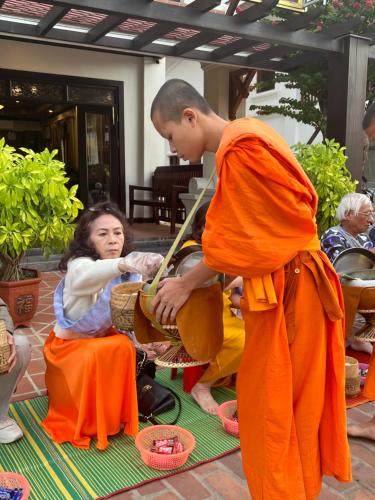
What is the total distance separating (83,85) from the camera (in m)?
8.91

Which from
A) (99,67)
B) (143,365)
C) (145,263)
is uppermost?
(99,67)

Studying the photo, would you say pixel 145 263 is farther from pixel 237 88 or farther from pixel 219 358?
pixel 237 88

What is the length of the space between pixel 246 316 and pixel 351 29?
227 inches

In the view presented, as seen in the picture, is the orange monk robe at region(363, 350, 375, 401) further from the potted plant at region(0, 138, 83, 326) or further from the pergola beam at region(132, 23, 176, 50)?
the pergola beam at region(132, 23, 176, 50)

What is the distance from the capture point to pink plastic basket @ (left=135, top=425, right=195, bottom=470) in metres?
2.43

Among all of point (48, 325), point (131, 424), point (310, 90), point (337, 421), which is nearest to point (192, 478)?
point (131, 424)

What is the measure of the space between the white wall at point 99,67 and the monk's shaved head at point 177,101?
7.37 meters

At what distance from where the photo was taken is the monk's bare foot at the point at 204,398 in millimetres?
3051

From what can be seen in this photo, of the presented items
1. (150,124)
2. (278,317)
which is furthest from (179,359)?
(150,124)

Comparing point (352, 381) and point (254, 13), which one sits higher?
point (254, 13)

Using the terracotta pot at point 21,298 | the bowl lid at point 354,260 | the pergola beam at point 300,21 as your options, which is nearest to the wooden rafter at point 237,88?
the pergola beam at point 300,21

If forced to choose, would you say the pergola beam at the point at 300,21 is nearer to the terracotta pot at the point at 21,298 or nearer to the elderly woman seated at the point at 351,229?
the elderly woman seated at the point at 351,229

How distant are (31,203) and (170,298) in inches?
117

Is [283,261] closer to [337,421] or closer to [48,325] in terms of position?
[337,421]
